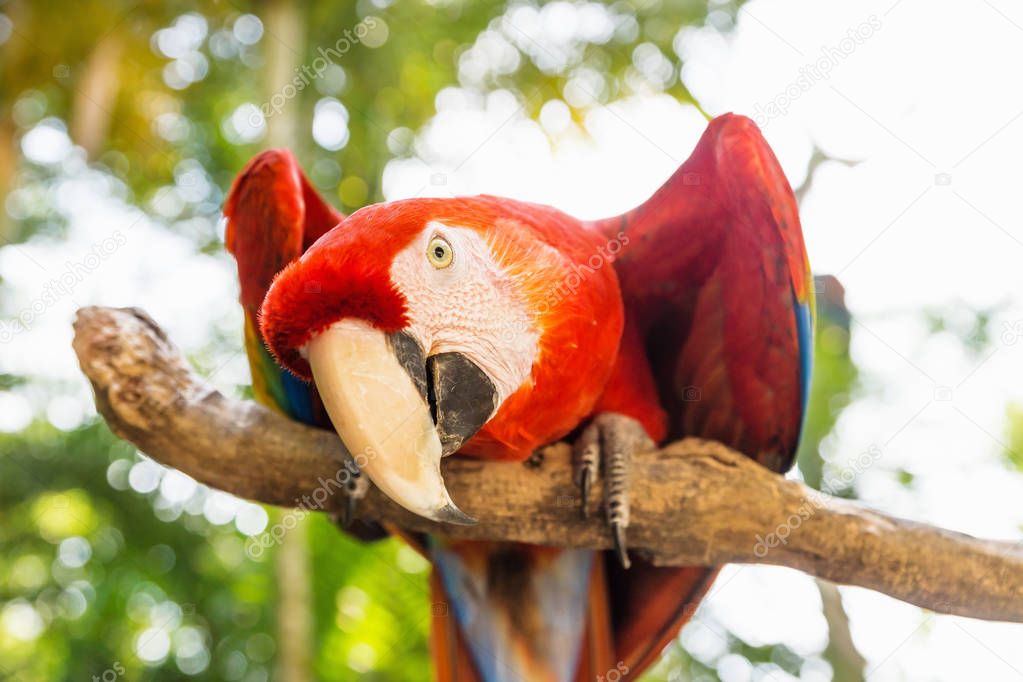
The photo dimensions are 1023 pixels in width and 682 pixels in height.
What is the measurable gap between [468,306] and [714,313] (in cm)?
66

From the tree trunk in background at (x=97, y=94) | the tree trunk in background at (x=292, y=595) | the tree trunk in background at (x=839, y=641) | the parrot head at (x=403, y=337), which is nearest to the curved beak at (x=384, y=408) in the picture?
the parrot head at (x=403, y=337)

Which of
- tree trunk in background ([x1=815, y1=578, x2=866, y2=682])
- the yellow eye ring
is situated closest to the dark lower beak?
the yellow eye ring

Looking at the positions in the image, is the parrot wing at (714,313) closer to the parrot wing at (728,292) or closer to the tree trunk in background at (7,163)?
the parrot wing at (728,292)

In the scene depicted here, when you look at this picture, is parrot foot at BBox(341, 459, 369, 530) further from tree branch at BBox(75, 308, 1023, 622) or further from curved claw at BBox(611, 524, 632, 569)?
curved claw at BBox(611, 524, 632, 569)

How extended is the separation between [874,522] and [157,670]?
117 inches

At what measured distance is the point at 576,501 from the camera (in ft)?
4.60

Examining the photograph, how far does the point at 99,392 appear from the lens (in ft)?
4.58

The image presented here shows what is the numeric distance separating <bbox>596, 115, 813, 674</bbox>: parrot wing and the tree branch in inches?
8.6

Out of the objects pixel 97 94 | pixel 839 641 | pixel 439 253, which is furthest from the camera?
pixel 97 94

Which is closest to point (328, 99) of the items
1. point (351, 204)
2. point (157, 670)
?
point (351, 204)

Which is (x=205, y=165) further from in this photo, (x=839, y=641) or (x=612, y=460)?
(x=839, y=641)

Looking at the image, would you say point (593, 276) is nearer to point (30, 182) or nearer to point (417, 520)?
point (417, 520)

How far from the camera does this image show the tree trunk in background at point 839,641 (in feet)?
5.70

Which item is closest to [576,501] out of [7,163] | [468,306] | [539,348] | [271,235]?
[539,348]
